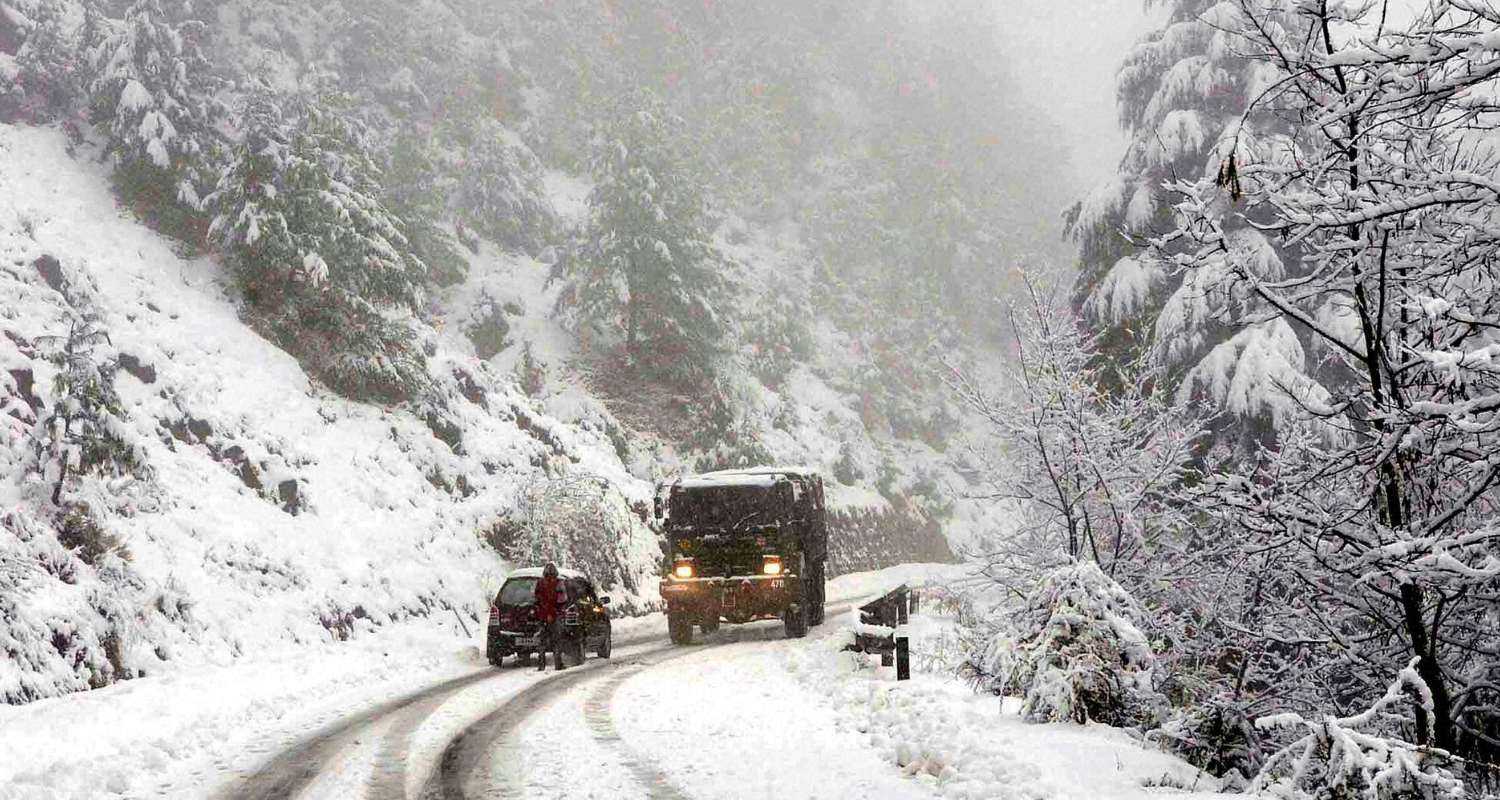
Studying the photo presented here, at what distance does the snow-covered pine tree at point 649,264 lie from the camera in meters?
36.0

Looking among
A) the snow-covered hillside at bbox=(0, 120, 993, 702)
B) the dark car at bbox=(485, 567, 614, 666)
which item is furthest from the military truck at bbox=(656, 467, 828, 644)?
the snow-covered hillside at bbox=(0, 120, 993, 702)

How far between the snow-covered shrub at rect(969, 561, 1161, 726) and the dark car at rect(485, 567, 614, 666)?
30.7 feet

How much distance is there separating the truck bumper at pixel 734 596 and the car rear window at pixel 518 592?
2.80 m

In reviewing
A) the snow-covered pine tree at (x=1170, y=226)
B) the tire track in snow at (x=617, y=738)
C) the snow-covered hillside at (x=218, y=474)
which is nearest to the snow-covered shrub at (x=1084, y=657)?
the tire track in snow at (x=617, y=738)

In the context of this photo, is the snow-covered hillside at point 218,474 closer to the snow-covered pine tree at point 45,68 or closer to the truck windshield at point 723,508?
the snow-covered pine tree at point 45,68

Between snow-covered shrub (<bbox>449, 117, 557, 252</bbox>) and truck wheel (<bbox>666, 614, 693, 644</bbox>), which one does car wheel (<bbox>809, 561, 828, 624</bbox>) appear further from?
snow-covered shrub (<bbox>449, 117, 557, 252</bbox>)

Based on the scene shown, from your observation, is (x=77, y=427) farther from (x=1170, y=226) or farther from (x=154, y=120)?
(x=1170, y=226)

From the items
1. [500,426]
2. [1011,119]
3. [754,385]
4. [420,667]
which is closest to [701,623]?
[420,667]

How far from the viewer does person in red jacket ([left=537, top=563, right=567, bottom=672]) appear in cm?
A: 1628

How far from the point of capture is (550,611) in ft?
53.8

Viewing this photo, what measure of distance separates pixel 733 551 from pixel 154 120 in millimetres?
18040

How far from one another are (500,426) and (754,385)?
15356 millimetres

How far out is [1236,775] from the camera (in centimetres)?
758

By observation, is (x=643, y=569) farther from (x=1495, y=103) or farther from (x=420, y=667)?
(x=1495, y=103)
